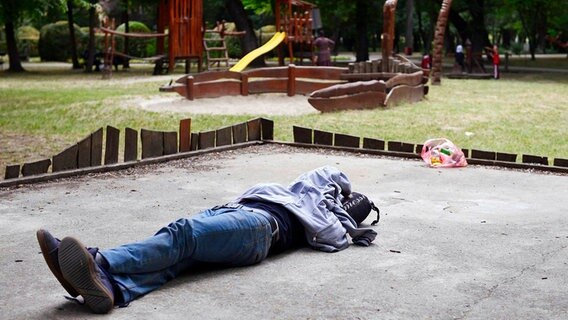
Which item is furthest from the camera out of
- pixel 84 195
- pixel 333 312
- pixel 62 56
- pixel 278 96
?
pixel 62 56

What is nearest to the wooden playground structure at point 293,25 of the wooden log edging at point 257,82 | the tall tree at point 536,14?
the wooden log edging at point 257,82

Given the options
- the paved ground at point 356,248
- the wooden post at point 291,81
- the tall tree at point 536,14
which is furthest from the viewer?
the tall tree at point 536,14

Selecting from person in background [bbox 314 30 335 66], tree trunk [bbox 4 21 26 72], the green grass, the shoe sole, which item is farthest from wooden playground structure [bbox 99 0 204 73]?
the shoe sole

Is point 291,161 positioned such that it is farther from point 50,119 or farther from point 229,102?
point 229,102

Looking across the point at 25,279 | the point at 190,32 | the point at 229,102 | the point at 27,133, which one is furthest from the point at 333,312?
the point at 190,32

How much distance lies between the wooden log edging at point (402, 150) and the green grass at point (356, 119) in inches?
62.1

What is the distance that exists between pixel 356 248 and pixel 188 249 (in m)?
1.45

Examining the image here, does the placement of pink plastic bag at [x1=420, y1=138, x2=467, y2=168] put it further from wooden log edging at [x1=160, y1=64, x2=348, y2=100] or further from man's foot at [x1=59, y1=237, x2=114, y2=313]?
wooden log edging at [x1=160, y1=64, x2=348, y2=100]

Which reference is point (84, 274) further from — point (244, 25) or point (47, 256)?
point (244, 25)

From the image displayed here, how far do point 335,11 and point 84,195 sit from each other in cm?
3287

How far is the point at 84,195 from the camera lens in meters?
7.97

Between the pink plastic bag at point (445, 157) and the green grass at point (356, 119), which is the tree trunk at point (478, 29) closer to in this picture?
the green grass at point (356, 119)

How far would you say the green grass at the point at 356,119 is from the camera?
42.9ft

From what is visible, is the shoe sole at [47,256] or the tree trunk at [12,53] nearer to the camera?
the shoe sole at [47,256]
